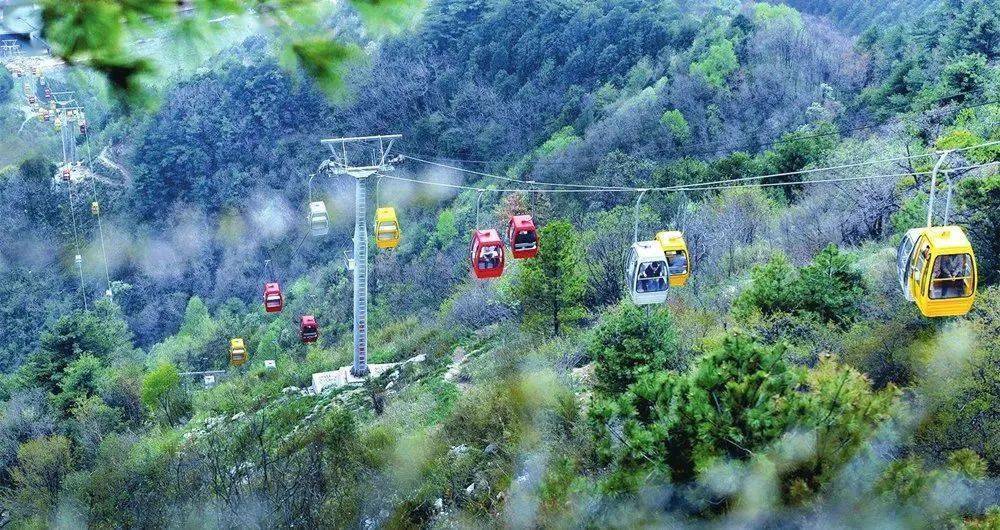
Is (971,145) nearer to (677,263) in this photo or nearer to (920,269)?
(677,263)

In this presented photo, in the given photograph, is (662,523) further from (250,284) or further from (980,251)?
(250,284)

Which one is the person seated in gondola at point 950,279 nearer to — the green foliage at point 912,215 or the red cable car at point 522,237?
the red cable car at point 522,237

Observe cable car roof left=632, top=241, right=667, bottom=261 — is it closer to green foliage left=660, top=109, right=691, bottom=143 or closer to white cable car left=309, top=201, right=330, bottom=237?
white cable car left=309, top=201, right=330, bottom=237

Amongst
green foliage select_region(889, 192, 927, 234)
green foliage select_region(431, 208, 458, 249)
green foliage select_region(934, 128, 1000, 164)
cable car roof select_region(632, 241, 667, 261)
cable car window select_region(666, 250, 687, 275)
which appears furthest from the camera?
green foliage select_region(431, 208, 458, 249)

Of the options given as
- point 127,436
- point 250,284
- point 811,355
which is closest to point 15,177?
point 250,284

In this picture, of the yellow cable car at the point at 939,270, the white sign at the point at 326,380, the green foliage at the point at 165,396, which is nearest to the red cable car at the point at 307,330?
the white sign at the point at 326,380

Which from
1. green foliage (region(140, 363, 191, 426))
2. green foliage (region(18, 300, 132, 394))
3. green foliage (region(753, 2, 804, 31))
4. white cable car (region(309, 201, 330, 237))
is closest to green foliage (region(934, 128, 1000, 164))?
white cable car (region(309, 201, 330, 237))
